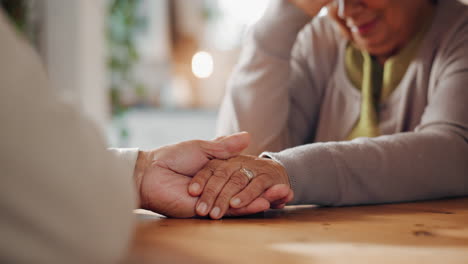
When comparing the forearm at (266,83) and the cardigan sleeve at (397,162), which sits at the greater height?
the forearm at (266,83)

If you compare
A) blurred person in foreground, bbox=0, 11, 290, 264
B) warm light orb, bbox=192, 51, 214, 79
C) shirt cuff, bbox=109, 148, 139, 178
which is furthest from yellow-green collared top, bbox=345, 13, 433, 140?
warm light orb, bbox=192, 51, 214, 79

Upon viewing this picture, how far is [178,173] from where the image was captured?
84cm

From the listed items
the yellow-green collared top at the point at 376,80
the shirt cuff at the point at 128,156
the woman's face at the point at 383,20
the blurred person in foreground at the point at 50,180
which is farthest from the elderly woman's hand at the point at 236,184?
the woman's face at the point at 383,20

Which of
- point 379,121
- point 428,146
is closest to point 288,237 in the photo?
point 428,146

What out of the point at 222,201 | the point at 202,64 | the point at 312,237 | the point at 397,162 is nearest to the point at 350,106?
the point at 397,162

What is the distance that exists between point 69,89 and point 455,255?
2.30m

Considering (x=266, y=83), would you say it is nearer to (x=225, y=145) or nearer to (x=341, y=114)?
(x=341, y=114)

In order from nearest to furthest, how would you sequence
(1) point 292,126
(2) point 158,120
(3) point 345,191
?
(3) point 345,191 → (1) point 292,126 → (2) point 158,120

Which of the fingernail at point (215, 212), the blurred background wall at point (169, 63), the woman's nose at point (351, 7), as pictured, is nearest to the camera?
the fingernail at point (215, 212)

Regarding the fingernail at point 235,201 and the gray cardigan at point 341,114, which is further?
the gray cardigan at point 341,114

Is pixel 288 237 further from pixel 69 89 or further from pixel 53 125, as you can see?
pixel 69 89

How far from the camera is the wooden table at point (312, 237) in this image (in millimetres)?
493

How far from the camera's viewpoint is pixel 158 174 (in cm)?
80

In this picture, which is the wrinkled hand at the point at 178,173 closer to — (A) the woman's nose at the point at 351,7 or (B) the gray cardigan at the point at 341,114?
(B) the gray cardigan at the point at 341,114
